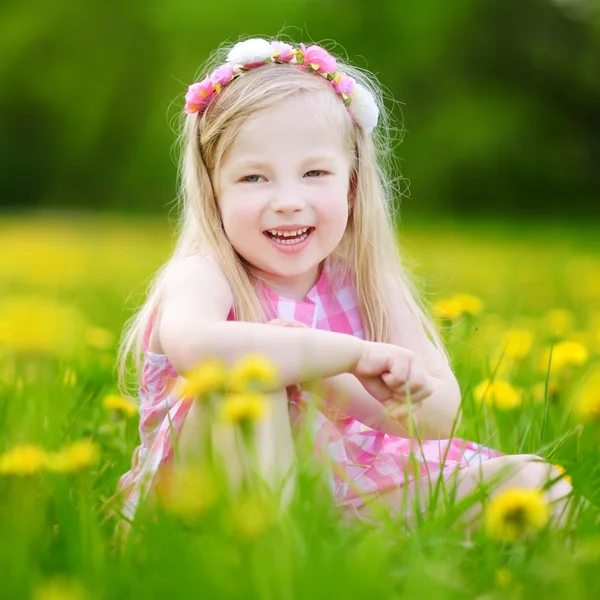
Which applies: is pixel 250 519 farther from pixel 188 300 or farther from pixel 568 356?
pixel 568 356

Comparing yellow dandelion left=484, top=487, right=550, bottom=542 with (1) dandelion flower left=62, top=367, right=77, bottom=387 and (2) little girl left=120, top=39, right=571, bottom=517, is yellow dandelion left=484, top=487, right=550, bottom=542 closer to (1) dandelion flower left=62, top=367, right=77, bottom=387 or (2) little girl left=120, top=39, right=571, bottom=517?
(2) little girl left=120, top=39, right=571, bottom=517

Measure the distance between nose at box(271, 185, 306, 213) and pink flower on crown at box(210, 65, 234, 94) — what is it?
259 millimetres

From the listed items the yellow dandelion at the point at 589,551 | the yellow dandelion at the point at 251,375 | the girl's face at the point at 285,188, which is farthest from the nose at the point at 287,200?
the yellow dandelion at the point at 589,551

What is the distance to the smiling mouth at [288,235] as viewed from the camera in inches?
65.6

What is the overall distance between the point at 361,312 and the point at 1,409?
628 mm

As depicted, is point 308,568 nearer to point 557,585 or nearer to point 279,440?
point 557,585

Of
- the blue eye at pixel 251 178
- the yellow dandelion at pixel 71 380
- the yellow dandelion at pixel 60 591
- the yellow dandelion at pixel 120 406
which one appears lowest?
the yellow dandelion at pixel 60 591

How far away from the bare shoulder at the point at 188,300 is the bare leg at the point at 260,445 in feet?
0.38

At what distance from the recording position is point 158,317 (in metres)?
1.64

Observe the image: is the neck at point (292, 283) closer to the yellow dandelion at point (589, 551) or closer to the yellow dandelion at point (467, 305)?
the yellow dandelion at point (467, 305)

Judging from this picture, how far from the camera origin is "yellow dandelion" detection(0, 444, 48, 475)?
1128 mm

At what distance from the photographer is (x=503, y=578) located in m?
1.15

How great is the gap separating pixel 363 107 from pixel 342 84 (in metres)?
0.06

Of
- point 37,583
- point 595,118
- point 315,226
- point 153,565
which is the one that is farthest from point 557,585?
point 595,118
